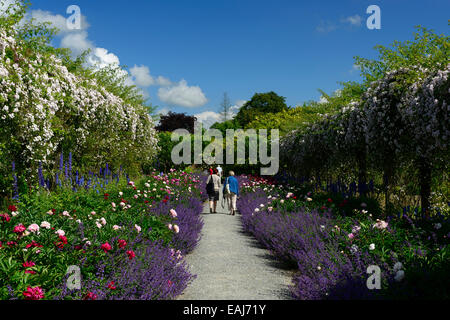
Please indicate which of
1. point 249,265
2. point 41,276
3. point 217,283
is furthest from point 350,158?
point 41,276

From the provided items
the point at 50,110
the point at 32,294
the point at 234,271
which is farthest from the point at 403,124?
the point at 50,110

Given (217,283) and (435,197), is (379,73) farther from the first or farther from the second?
(217,283)

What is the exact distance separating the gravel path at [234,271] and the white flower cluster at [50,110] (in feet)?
13.5

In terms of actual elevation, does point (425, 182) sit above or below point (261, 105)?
below

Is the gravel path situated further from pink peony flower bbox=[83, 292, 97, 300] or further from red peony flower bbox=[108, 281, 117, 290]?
pink peony flower bbox=[83, 292, 97, 300]

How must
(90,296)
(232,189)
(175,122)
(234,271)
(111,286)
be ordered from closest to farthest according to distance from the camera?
(90,296)
(111,286)
(234,271)
(232,189)
(175,122)

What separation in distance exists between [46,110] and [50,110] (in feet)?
0.46

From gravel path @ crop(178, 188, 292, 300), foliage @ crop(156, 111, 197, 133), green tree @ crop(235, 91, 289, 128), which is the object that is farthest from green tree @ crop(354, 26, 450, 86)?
green tree @ crop(235, 91, 289, 128)

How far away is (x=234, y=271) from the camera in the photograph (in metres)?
5.09

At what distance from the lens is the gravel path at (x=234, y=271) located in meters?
4.12

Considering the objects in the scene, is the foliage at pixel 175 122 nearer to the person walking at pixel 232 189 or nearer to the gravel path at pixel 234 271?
the person walking at pixel 232 189

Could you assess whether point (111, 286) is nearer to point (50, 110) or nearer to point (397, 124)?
point (50, 110)

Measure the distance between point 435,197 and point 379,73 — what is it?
5315 millimetres

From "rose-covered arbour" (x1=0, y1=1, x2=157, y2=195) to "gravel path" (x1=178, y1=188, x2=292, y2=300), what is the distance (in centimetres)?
407
